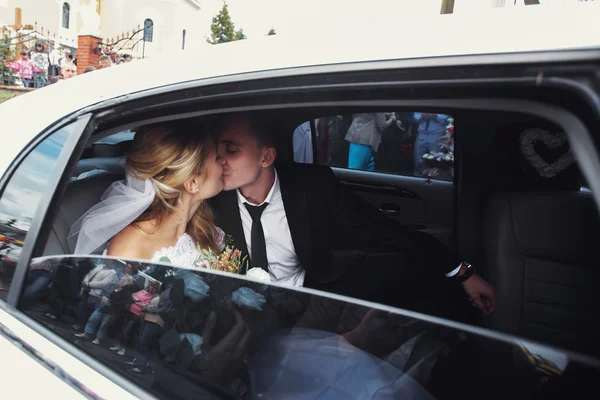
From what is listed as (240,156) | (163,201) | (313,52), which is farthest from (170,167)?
(313,52)

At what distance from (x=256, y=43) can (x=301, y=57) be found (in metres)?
0.23

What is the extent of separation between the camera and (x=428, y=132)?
9.76ft

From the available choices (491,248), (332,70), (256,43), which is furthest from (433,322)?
(491,248)

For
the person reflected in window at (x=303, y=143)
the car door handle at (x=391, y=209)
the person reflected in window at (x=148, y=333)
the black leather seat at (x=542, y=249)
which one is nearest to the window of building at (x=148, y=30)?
the person reflected in window at (x=303, y=143)

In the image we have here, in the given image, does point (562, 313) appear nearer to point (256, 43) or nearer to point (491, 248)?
point (491, 248)

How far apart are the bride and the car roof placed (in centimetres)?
34

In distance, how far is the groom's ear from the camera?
2.08m

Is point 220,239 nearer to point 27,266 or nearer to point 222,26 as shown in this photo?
point 27,266

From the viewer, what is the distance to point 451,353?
102 cm

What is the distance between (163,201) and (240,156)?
0.34 meters

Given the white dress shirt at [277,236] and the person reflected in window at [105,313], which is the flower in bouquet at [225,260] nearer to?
the white dress shirt at [277,236]

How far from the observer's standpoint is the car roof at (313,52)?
819 millimetres

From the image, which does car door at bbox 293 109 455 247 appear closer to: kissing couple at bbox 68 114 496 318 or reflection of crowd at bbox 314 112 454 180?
reflection of crowd at bbox 314 112 454 180

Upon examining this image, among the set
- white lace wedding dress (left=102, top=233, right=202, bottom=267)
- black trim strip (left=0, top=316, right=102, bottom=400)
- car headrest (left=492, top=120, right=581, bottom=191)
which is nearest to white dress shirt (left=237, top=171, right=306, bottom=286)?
white lace wedding dress (left=102, top=233, right=202, bottom=267)
